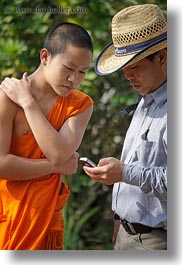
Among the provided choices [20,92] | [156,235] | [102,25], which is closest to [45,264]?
[156,235]

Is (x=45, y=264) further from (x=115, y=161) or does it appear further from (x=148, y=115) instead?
(x=148, y=115)

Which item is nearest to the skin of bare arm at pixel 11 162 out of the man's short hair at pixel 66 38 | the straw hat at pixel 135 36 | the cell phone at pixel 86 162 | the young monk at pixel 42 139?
the young monk at pixel 42 139

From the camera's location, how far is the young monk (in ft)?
7.86

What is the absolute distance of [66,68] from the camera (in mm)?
2441

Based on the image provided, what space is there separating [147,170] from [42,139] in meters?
0.38

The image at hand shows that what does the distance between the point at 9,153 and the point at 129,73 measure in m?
0.52

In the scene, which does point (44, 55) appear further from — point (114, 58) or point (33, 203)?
point (33, 203)

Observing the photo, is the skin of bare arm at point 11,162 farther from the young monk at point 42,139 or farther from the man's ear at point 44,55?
the man's ear at point 44,55

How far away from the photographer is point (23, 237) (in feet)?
8.04

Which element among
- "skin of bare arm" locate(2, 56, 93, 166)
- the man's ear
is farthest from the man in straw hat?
the man's ear

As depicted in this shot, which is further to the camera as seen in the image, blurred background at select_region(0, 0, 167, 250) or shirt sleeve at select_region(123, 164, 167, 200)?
blurred background at select_region(0, 0, 167, 250)

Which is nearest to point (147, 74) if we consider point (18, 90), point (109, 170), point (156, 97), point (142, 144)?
point (156, 97)

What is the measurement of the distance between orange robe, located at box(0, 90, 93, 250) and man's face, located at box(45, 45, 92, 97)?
0.04 m

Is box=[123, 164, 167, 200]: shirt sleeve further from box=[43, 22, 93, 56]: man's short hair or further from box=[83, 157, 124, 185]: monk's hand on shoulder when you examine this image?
box=[43, 22, 93, 56]: man's short hair
